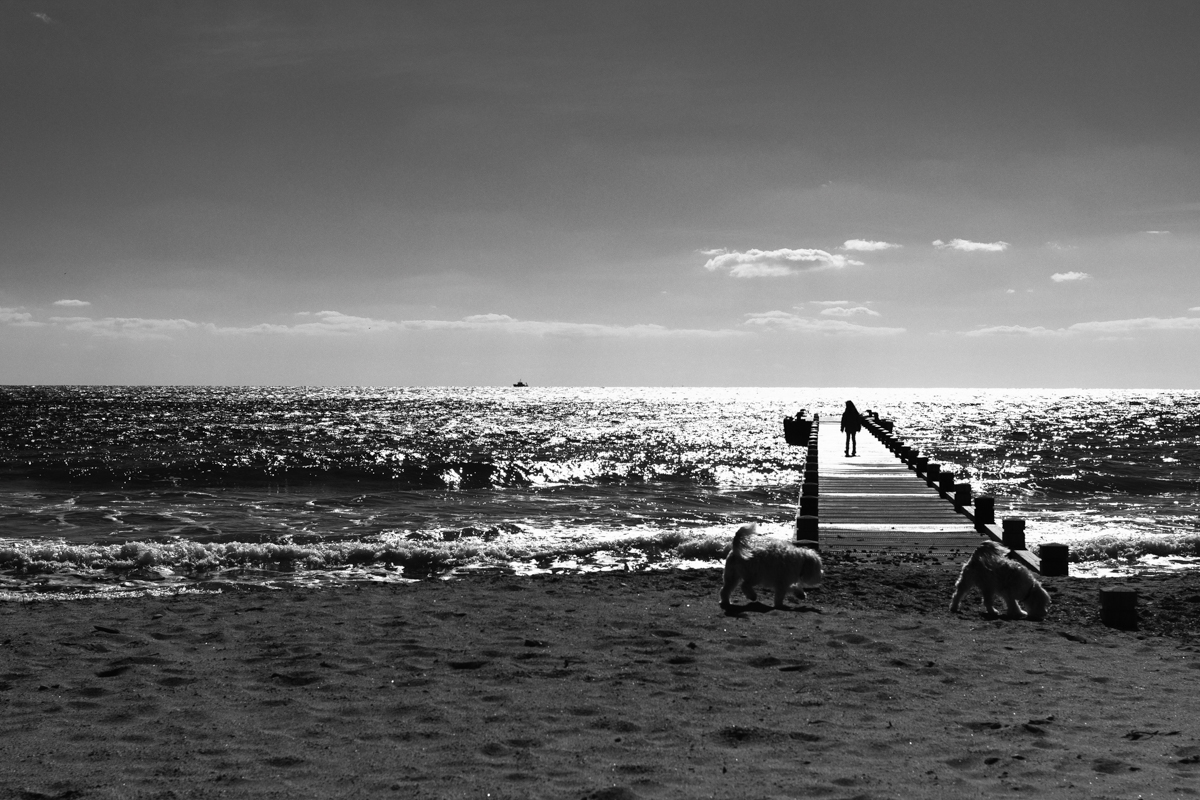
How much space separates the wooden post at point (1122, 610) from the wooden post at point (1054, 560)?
98.9 inches

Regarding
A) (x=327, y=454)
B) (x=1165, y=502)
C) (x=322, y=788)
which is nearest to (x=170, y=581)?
(x=322, y=788)

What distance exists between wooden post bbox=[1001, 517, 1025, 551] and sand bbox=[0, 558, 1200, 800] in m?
2.69

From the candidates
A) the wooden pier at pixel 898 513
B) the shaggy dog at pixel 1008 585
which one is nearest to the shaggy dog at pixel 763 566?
the shaggy dog at pixel 1008 585

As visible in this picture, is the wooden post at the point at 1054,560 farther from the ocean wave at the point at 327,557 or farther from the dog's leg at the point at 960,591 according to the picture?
the ocean wave at the point at 327,557

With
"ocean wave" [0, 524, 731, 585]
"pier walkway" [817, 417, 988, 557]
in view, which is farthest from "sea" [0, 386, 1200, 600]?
"pier walkway" [817, 417, 988, 557]

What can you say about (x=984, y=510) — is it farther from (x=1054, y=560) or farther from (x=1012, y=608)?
(x=1012, y=608)

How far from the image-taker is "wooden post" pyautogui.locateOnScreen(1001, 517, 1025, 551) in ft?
38.3

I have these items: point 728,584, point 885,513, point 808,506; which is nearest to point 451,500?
point 885,513

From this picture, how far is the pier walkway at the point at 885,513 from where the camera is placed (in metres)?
12.6

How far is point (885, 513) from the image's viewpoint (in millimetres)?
15469

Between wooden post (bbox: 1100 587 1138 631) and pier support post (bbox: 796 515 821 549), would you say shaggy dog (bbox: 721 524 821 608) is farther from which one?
pier support post (bbox: 796 515 821 549)

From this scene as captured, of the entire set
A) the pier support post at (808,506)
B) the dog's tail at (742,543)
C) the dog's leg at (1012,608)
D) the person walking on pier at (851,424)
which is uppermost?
the person walking on pier at (851,424)

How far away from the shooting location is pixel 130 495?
26.2 m

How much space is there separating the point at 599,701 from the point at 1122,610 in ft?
16.7
